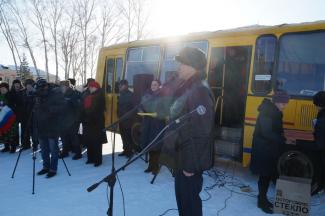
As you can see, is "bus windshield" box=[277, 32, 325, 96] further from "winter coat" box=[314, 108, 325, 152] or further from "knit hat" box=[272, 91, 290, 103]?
"knit hat" box=[272, 91, 290, 103]

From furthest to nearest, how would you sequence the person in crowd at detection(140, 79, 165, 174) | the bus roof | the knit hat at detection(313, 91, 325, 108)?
the person in crowd at detection(140, 79, 165, 174) → the bus roof → the knit hat at detection(313, 91, 325, 108)

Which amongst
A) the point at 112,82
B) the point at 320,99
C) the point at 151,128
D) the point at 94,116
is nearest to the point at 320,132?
the point at 320,99

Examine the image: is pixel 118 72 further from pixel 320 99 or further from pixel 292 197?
pixel 292 197

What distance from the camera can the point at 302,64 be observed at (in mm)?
5367

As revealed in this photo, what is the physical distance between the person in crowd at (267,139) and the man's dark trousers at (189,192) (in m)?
1.76

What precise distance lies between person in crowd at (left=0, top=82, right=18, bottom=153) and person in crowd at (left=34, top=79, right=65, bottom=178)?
2426 mm

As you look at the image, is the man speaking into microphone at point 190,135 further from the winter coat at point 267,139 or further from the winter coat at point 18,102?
the winter coat at point 18,102

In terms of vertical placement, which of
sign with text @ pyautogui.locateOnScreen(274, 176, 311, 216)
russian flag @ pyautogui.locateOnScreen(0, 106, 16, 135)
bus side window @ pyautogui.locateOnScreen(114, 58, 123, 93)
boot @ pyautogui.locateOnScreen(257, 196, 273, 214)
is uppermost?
bus side window @ pyautogui.locateOnScreen(114, 58, 123, 93)

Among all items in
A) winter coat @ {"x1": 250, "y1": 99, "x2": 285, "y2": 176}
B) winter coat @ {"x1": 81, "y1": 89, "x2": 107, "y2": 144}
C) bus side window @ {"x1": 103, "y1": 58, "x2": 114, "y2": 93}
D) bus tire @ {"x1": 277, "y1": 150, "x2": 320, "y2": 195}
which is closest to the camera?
winter coat @ {"x1": 250, "y1": 99, "x2": 285, "y2": 176}

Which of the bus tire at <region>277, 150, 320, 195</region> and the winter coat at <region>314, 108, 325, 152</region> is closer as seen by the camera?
the winter coat at <region>314, 108, 325, 152</region>

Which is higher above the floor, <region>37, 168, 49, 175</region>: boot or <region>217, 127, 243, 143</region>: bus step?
<region>217, 127, 243, 143</region>: bus step

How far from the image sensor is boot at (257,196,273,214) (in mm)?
4508

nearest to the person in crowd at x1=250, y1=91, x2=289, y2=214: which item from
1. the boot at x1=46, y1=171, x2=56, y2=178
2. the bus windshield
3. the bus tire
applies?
the bus tire

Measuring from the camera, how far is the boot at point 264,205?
4.51 m
